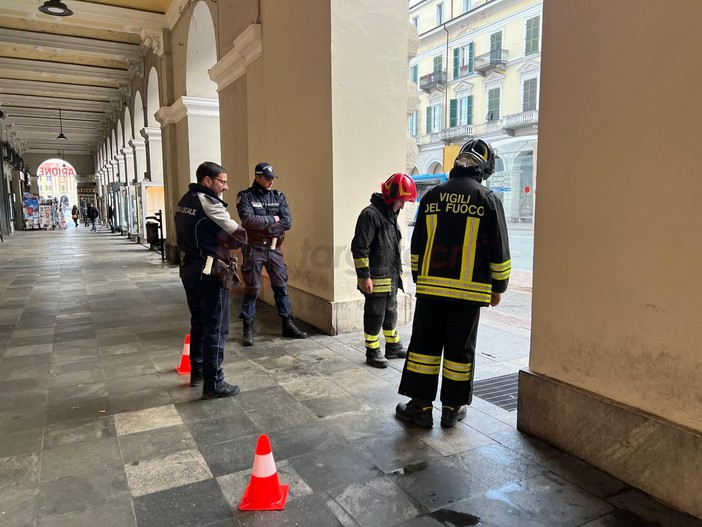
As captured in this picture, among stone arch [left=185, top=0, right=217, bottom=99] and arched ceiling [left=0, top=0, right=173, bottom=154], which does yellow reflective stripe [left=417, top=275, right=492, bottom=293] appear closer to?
stone arch [left=185, top=0, right=217, bottom=99]

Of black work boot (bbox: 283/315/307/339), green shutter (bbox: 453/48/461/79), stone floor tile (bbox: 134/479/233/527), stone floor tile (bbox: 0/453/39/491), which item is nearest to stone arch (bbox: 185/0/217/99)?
black work boot (bbox: 283/315/307/339)

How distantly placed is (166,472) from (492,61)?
34.8 m

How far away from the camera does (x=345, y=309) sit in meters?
6.16

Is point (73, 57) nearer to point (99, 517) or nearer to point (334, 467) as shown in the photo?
point (99, 517)

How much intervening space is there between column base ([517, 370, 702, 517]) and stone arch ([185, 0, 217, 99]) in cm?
1072

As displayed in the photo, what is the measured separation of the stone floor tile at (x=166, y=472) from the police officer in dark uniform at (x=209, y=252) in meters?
1.01

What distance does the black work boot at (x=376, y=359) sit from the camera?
4.87 meters

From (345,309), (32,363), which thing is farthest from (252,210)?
(32,363)

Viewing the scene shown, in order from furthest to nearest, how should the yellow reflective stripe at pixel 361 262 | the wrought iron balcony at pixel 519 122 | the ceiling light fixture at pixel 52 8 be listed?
1. the wrought iron balcony at pixel 519 122
2. the ceiling light fixture at pixel 52 8
3. the yellow reflective stripe at pixel 361 262

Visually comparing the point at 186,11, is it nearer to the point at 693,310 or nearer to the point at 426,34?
the point at 693,310

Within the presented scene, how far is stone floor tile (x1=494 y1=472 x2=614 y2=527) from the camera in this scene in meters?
2.54

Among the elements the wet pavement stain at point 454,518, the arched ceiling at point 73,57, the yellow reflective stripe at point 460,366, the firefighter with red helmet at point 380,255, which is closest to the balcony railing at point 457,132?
the arched ceiling at point 73,57

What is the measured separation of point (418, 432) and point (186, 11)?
11702 millimetres

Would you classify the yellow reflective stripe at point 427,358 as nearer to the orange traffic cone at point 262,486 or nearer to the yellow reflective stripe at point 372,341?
the yellow reflective stripe at point 372,341
